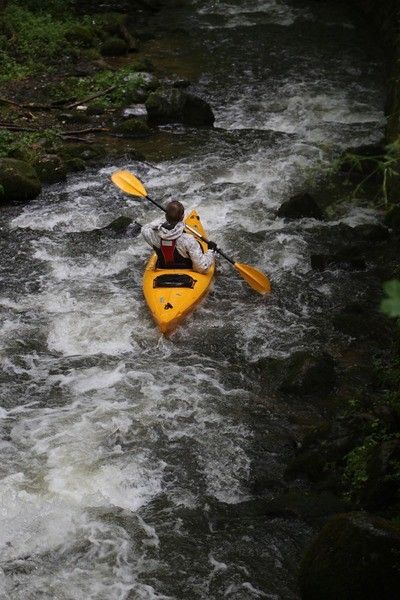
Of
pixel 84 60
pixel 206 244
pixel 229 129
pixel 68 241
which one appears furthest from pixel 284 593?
pixel 84 60

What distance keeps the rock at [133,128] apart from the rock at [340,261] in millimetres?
4492

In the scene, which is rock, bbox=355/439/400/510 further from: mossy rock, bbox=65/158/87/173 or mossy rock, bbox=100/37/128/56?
mossy rock, bbox=100/37/128/56

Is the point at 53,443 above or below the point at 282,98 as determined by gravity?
below

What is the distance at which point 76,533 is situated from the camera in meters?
4.63

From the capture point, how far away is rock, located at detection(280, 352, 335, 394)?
5.86 m

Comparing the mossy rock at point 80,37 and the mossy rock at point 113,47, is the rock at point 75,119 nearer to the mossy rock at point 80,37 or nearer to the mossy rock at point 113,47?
the mossy rock at point 113,47

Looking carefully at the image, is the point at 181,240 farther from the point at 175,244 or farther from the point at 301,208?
the point at 301,208

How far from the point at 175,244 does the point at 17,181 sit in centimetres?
323

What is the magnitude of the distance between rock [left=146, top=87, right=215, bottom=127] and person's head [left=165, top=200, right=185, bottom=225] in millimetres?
5005

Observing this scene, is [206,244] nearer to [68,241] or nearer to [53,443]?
[68,241]

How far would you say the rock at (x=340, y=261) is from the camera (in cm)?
762

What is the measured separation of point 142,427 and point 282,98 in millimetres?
8025

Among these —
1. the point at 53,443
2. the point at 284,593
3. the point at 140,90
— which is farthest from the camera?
the point at 140,90

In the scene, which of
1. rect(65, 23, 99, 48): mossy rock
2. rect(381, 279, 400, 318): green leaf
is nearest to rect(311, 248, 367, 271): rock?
rect(381, 279, 400, 318): green leaf
